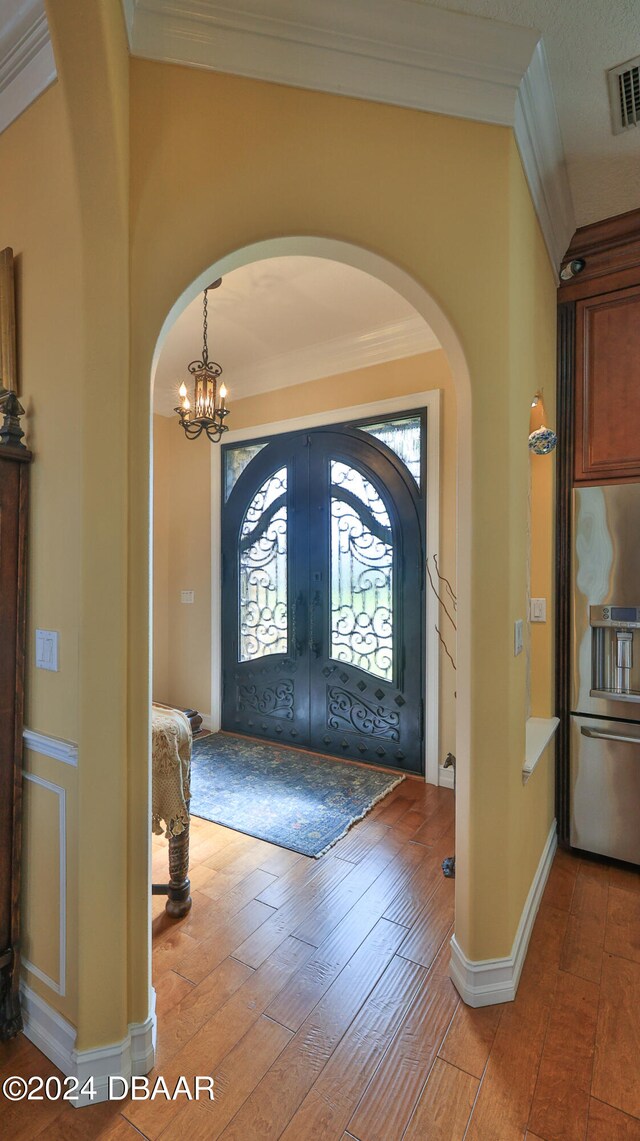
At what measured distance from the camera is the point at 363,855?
2.34 m

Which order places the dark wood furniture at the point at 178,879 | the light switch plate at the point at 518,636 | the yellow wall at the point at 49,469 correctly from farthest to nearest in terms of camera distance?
the dark wood furniture at the point at 178,879
the light switch plate at the point at 518,636
the yellow wall at the point at 49,469

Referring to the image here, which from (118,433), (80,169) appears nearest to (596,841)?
(118,433)

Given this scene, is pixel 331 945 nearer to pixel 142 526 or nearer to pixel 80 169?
pixel 142 526

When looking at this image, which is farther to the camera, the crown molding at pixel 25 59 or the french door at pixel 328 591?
the french door at pixel 328 591

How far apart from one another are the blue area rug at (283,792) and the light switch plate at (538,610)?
4.60ft

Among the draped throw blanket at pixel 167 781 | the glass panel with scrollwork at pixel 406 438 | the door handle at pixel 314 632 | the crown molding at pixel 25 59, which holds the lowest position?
the draped throw blanket at pixel 167 781

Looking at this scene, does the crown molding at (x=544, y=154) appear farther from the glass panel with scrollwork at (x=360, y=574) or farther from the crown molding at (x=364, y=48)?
the glass panel with scrollwork at (x=360, y=574)

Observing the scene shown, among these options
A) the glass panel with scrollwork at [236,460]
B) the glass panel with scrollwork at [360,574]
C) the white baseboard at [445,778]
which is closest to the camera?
the white baseboard at [445,778]

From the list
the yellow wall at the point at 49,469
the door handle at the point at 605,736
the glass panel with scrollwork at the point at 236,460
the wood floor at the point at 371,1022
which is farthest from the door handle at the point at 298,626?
the yellow wall at the point at 49,469

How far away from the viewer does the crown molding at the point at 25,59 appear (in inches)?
53.1

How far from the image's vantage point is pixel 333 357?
3504 mm

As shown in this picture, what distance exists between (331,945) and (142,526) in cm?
162

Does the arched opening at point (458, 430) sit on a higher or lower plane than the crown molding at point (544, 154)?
lower

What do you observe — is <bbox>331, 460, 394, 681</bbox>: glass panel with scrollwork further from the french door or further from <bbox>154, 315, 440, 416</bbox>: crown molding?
<bbox>154, 315, 440, 416</bbox>: crown molding
